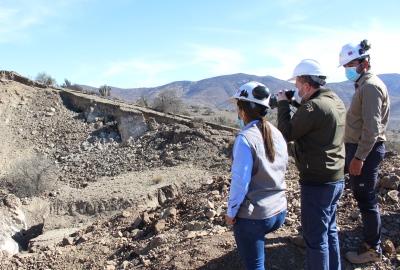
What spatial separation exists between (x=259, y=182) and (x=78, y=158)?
42.8ft

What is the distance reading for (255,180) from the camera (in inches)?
113

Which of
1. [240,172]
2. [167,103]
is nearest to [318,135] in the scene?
[240,172]

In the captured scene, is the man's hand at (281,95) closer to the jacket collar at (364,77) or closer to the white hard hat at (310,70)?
the white hard hat at (310,70)

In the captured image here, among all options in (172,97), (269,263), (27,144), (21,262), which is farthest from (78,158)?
(269,263)

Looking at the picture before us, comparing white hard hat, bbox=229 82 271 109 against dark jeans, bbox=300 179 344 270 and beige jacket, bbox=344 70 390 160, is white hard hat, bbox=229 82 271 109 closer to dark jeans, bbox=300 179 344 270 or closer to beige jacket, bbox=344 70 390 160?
dark jeans, bbox=300 179 344 270

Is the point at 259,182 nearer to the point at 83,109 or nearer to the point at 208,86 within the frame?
the point at 83,109

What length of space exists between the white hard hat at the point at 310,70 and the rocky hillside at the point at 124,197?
1.78 metres

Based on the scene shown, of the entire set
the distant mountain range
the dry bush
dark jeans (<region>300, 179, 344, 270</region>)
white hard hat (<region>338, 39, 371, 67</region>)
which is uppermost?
the distant mountain range

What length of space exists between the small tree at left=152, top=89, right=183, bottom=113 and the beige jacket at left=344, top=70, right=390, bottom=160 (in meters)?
15.4

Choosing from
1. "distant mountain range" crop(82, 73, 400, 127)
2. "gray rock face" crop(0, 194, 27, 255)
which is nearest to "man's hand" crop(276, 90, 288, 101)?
"gray rock face" crop(0, 194, 27, 255)

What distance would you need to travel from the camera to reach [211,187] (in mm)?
7102

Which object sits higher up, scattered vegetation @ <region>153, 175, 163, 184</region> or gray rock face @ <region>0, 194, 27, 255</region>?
scattered vegetation @ <region>153, 175, 163, 184</region>

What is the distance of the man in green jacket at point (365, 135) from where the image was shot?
3695 millimetres

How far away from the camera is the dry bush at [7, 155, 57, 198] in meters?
12.1
